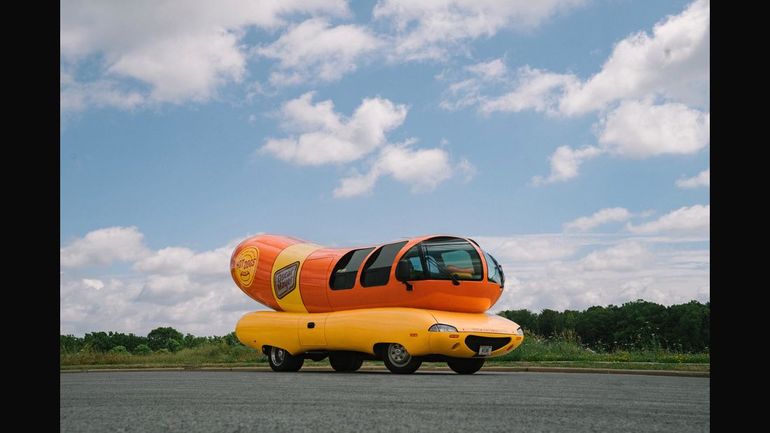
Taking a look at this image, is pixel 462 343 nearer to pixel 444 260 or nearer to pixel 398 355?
pixel 398 355

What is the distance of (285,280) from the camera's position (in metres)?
17.1

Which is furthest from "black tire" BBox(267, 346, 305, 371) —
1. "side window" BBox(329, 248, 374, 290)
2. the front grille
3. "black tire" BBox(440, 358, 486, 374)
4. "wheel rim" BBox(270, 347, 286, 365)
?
the front grille

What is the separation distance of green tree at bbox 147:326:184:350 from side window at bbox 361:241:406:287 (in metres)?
17.2

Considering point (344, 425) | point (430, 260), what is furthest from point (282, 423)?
point (430, 260)

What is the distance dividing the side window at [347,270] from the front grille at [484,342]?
2.98 meters

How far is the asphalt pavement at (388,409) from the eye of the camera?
5.44 m

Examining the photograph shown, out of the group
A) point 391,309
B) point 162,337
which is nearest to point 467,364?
point 391,309

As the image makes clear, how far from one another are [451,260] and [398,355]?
218cm

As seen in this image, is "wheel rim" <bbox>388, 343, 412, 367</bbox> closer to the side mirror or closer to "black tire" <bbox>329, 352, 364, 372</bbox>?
the side mirror

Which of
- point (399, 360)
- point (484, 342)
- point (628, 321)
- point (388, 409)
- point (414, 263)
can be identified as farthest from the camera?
point (628, 321)

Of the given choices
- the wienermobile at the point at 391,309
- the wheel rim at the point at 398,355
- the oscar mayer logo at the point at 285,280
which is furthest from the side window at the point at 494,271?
the oscar mayer logo at the point at 285,280

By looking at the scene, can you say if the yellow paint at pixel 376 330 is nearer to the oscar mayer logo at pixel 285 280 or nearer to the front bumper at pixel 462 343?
the front bumper at pixel 462 343
